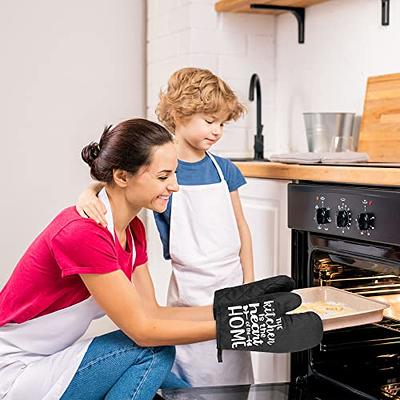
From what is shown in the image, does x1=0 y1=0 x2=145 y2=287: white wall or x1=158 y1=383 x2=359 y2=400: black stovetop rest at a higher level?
x1=0 y1=0 x2=145 y2=287: white wall

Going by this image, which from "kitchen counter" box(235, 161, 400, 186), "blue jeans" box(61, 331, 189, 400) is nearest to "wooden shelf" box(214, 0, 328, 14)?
"kitchen counter" box(235, 161, 400, 186)

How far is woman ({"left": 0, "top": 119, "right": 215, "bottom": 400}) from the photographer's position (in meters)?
1.96

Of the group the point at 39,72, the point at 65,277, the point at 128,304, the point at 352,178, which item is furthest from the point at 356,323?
the point at 39,72

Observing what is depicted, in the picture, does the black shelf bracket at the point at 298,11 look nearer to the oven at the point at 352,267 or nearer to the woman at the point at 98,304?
the oven at the point at 352,267

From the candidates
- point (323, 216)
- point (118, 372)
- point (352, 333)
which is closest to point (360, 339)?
point (352, 333)

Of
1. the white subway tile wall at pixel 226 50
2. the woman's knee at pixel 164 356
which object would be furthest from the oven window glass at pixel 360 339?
the white subway tile wall at pixel 226 50

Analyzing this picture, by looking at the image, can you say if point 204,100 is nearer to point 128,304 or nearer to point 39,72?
point 128,304

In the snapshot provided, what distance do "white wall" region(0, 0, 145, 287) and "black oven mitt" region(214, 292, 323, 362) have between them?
6.09 feet

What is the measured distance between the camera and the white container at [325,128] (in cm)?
288

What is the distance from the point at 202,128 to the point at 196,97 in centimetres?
9

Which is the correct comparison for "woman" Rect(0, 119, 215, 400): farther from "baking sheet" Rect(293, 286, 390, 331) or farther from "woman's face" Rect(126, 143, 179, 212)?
"baking sheet" Rect(293, 286, 390, 331)

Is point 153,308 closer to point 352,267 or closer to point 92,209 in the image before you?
point 92,209

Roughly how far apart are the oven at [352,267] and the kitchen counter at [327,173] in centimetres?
2

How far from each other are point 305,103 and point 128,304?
1.55 m
